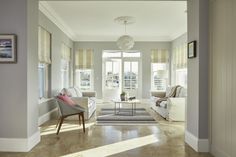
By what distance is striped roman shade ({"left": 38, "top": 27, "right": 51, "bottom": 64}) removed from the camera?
605 cm

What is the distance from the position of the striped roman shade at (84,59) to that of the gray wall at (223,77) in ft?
24.6

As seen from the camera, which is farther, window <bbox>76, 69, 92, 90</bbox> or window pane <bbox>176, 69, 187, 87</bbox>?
window <bbox>76, 69, 92, 90</bbox>

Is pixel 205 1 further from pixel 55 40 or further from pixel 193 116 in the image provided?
pixel 55 40

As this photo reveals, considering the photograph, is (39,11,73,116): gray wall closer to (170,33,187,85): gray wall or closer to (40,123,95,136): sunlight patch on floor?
(40,123,95,136): sunlight patch on floor

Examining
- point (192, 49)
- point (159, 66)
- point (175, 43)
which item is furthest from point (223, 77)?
point (159, 66)

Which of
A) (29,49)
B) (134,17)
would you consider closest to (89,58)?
(134,17)

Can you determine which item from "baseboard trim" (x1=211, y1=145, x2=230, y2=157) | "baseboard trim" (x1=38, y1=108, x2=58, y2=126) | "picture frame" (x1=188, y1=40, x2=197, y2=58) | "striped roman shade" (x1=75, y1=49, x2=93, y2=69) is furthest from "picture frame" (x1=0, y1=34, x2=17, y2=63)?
"striped roman shade" (x1=75, y1=49, x2=93, y2=69)

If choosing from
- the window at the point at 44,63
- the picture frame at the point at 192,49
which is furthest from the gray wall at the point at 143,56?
the picture frame at the point at 192,49

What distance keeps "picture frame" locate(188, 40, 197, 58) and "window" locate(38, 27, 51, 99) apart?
12.1 ft

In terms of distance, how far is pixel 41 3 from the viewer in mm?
5762

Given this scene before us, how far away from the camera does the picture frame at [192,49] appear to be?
407cm

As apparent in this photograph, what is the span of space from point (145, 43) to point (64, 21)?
13.8ft

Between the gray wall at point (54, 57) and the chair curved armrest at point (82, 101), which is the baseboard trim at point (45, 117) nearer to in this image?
the gray wall at point (54, 57)

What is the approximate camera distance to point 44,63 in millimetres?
6504
